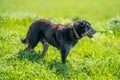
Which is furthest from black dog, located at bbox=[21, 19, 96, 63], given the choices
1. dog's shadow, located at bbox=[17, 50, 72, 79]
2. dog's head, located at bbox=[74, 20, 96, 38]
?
dog's shadow, located at bbox=[17, 50, 72, 79]

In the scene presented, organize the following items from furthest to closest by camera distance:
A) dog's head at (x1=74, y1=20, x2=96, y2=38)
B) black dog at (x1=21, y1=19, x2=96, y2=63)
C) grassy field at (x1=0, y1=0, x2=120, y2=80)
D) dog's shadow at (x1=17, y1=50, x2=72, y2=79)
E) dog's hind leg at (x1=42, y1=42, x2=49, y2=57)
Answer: dog's hind leg at (x1=42, y1=42, x2=49, y2=57)
black dog at (x1=21, y1=19, x2=96, y2=63)
dog's head at (x1=74, y1=20, x2=96, y2=38)
dog's shadow at (x1=17, y1=50, x2=72, y2=79)
grassy field at (x1=0, y1=0, x2=120, y2=80)

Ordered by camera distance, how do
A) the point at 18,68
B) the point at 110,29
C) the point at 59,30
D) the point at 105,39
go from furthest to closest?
the point at 110,29 → the point at 105,39 → the point at 59,30 → the point at 18,68

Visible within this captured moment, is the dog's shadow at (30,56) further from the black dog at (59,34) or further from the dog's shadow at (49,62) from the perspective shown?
the black dog at (59,34)

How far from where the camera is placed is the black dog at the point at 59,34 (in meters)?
9.55

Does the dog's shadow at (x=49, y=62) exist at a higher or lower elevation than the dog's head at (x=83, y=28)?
lower

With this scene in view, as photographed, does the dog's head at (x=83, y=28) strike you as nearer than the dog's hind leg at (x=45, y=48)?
Yes

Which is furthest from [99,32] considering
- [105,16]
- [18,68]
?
[105,16]

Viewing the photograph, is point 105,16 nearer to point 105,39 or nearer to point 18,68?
point 105,39

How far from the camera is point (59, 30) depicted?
9.81 metres

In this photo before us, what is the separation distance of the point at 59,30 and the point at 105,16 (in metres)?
13.4

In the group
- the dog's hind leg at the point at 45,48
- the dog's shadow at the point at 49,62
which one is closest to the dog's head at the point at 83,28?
the dog's shadow at the point at 49,62

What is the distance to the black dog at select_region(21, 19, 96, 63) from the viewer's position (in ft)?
31.3

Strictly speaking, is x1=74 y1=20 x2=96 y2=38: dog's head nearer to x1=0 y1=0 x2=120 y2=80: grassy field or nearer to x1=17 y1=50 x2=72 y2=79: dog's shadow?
x1=0 y1=0 x2=120 y2=80: grassy field

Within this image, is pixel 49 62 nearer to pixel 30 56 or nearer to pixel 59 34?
pixel 30 56
